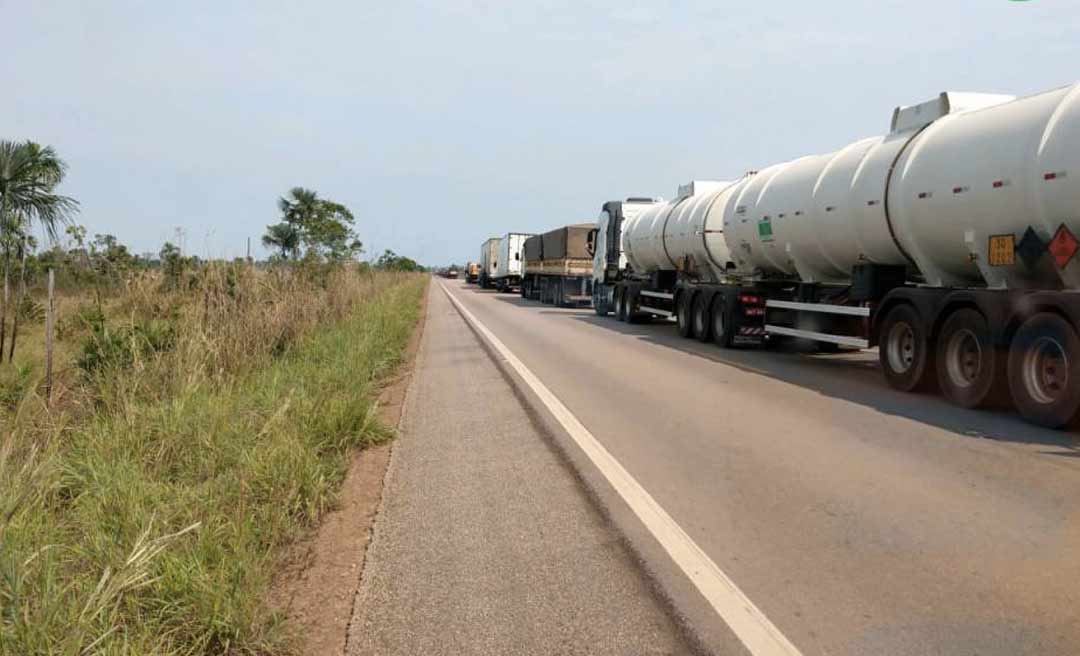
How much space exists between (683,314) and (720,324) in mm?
2367

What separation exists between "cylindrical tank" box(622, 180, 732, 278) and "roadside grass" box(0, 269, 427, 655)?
9536 mm

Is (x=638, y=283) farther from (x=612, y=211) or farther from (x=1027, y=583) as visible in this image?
(x=1027, y=583)

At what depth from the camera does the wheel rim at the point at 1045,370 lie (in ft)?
27.5

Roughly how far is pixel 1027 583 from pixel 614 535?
2.14 m

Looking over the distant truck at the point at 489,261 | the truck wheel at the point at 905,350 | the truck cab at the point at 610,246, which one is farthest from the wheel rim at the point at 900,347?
the distant truck at the point at 489,261

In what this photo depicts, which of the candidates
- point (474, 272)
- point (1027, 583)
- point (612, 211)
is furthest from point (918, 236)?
point (474, 272)

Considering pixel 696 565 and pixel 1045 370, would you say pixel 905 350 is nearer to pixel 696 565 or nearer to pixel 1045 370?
pixel 1045 370

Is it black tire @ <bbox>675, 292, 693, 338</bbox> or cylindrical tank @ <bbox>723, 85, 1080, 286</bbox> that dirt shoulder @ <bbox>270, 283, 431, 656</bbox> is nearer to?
cylindrical tank @ <bbox>723, 85, 1080, 286</bbox>

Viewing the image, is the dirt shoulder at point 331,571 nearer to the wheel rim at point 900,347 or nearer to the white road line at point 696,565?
the white road line at point 696,565

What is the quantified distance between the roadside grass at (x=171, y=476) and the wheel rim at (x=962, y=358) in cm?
659

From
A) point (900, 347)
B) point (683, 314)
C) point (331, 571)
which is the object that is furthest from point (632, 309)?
point (331, 571)

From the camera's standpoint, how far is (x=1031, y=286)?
944 cm

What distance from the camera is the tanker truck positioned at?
8531 millimetres

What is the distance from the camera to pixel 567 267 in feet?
113
